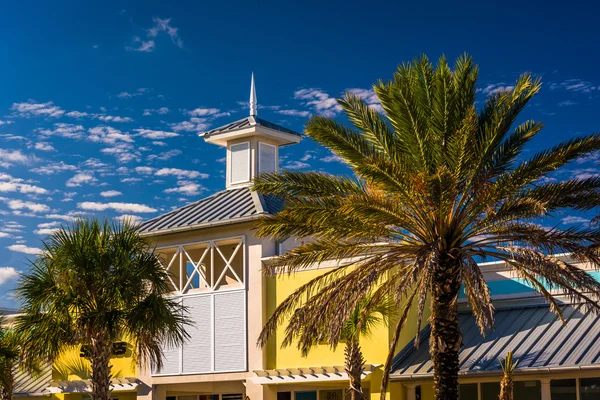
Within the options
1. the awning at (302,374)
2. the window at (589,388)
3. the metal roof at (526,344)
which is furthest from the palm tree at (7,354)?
the window at (589,388)

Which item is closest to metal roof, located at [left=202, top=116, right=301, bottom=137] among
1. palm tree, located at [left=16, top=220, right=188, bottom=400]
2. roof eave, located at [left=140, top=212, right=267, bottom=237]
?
roof eave, located at [left=140, top=212, right=267, bottom=237]

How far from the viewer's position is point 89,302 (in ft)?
84.0

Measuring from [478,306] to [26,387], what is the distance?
24190 millimetres

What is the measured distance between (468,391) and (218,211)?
1185cm

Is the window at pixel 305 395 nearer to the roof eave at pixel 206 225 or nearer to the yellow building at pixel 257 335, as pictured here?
the yellow building at pixel 257 335

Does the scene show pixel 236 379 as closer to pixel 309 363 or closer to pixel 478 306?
pixel 309 363

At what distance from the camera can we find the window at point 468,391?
1090 inches

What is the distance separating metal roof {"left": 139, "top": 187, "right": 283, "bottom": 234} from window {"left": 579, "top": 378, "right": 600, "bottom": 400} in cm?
1194

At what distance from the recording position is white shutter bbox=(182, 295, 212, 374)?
33562 mm

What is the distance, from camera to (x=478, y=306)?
23.1 m

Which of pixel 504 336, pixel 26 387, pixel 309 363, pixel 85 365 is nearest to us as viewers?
pixel 504 336

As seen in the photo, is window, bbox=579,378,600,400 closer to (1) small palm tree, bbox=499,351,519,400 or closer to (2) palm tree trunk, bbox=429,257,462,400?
(1) small palm tree, bbox=499,351,519,400

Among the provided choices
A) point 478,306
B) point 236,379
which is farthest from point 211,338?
point 478,306

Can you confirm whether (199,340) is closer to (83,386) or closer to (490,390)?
(83,386)
